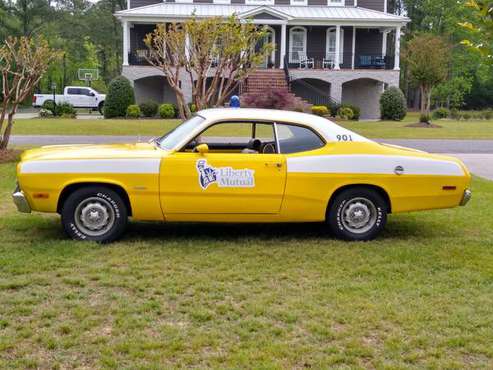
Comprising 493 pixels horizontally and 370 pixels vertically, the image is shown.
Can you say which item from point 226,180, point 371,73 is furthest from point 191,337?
point 371,73

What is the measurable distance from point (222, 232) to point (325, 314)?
2772 millimetres

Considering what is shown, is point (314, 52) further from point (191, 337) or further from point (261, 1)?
point (191, 337)

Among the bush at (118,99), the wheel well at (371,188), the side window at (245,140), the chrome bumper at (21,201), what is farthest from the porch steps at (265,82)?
the chrome bumper at (21,201)

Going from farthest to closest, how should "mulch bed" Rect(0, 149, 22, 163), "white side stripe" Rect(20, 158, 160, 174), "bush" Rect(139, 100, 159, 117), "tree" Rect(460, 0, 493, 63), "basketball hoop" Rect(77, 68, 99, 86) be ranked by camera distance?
"basketball hoop" Rect(77, 68, 99, 86) < "bush" Rect(139, 100, 159, 117) < "mulch bed" Rect(0, 149, 22, 163) < "white side stripe" Rect(20, 158, 160, 174) < "tree" Rect(460, 0, 493, 63)

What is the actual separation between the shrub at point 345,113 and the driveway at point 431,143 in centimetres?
1050

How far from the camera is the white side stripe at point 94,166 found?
6.34 metres

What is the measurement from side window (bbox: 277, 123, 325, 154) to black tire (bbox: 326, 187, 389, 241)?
0.63 metres

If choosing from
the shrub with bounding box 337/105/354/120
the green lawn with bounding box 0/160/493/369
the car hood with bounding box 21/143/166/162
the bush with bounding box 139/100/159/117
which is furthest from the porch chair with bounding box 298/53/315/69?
the car hood with bounding box 21/143/166/162

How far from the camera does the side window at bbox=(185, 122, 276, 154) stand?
22.4 ft

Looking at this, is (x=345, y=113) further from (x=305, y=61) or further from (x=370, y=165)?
(x=370, y=165)

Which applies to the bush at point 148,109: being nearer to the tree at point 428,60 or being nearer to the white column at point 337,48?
the white column at point 337,48

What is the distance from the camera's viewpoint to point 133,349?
3.96 metres

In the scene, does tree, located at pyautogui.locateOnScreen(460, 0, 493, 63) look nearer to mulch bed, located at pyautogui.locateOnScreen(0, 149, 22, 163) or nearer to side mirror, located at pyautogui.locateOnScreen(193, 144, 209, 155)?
side mirror, located at pyautogui.locateOnScreen(193, 144, 209, 155)

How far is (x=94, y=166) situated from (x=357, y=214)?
9.52 feet
